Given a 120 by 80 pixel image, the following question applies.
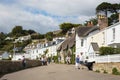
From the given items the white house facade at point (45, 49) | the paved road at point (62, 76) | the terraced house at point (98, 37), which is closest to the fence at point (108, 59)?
the paved road at point (62, 76)

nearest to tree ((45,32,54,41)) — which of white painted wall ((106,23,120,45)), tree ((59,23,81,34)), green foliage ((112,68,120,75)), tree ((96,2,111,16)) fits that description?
tree ((59,23,81,34))

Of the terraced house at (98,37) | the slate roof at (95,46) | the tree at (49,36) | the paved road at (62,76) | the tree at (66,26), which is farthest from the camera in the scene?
the tree at (66,26)

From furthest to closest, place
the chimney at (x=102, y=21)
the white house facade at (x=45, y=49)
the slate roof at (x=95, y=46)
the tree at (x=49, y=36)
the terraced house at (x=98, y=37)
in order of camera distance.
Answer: the tree at (x=49, y=36) < the white house facade at (x=45, y=49) < the chimney at (x=102, y=21) < the slate roof at (x=95, y=46) < the terraced house at (x=98, y=37)

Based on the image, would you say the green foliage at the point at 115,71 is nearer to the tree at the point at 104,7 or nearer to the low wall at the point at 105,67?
the low wall at the point at 105,67

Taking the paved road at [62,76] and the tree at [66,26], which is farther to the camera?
the tree at [66,26]

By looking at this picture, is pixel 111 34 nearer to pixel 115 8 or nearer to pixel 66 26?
pixel 115 8

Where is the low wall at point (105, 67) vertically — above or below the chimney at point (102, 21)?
below

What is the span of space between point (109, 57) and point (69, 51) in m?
43.9

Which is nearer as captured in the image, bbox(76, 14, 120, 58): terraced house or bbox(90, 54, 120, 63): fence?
bbox(90, 54, 120, 63): fence

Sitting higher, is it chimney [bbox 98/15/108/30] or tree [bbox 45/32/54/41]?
tree [bbox 45/32/54/41]

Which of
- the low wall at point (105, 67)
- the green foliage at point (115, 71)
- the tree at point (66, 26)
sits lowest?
the green foliage at point (115, 71)

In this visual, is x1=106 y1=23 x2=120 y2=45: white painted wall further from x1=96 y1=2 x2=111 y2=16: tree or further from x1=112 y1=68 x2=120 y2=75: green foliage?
x1=96 y1=2 x2=111 y2=16: tree

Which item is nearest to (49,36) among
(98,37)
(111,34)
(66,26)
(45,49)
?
(66,26)

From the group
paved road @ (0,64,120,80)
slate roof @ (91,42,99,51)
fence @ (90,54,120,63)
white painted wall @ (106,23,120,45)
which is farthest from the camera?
slate roof @ (91,42,99,51)
